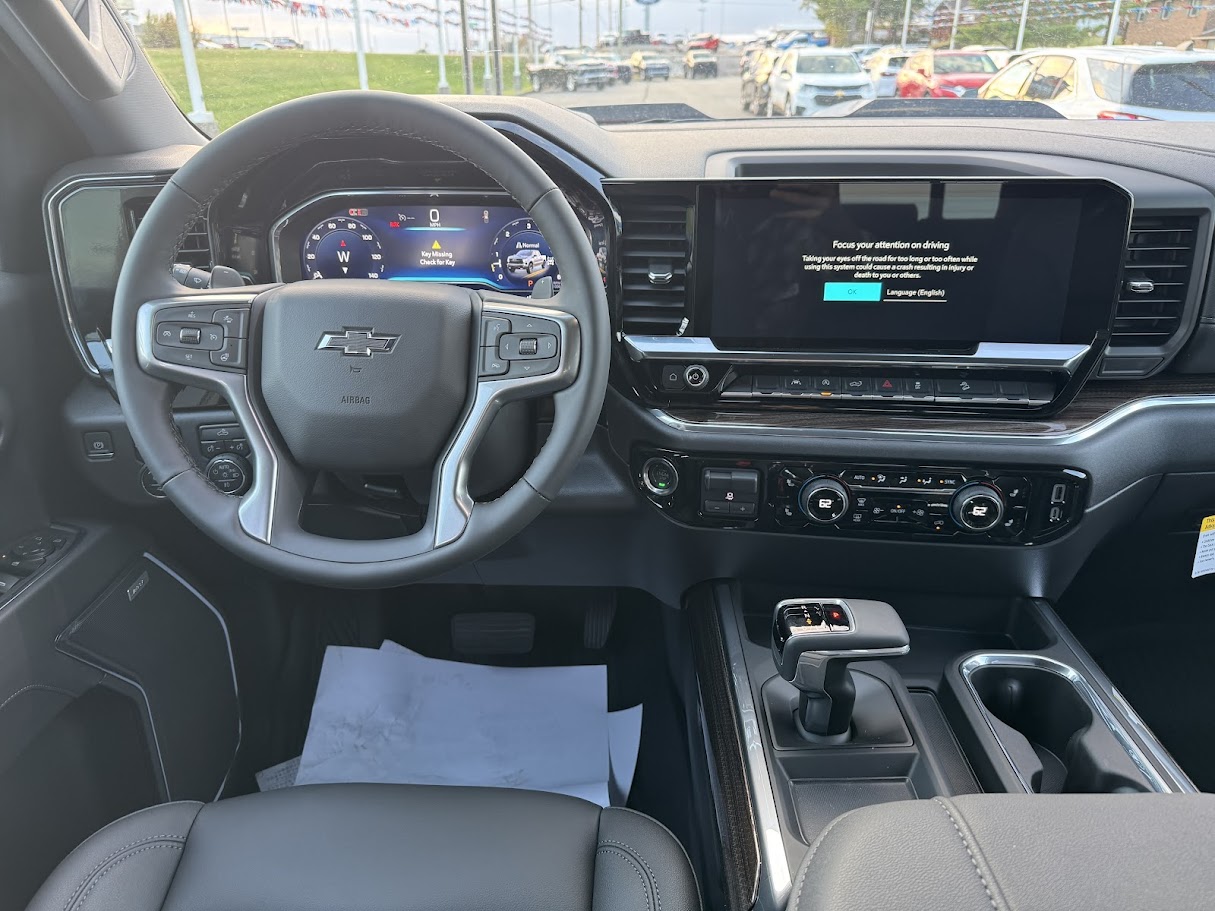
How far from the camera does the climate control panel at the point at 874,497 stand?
58.4 inches

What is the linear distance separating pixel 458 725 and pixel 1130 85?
1.89 m

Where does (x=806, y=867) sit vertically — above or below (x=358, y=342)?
below

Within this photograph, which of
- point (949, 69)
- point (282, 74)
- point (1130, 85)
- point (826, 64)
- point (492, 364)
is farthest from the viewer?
point (826, 64)

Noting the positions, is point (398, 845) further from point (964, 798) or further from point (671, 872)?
point (964, 798)

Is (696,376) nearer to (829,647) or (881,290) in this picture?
(881,290)

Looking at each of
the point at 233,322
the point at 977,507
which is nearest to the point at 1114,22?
the point at 977,507

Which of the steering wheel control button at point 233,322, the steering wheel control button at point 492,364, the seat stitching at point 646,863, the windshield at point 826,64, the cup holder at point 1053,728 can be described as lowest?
the cup holder at point 1053,728

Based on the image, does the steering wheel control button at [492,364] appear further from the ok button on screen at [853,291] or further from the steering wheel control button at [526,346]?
the ok button on screen at [853,291]

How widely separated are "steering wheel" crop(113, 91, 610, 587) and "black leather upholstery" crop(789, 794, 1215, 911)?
1.83ft

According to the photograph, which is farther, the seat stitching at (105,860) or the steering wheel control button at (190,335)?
the steering wheel control button at (190,335)

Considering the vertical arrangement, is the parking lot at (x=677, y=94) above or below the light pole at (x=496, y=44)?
below

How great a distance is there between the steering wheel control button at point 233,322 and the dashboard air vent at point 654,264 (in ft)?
1.95

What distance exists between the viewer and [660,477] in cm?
159

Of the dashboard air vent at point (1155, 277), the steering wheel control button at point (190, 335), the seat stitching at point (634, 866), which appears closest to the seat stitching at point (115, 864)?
the seat stitching at point (634, 866)
